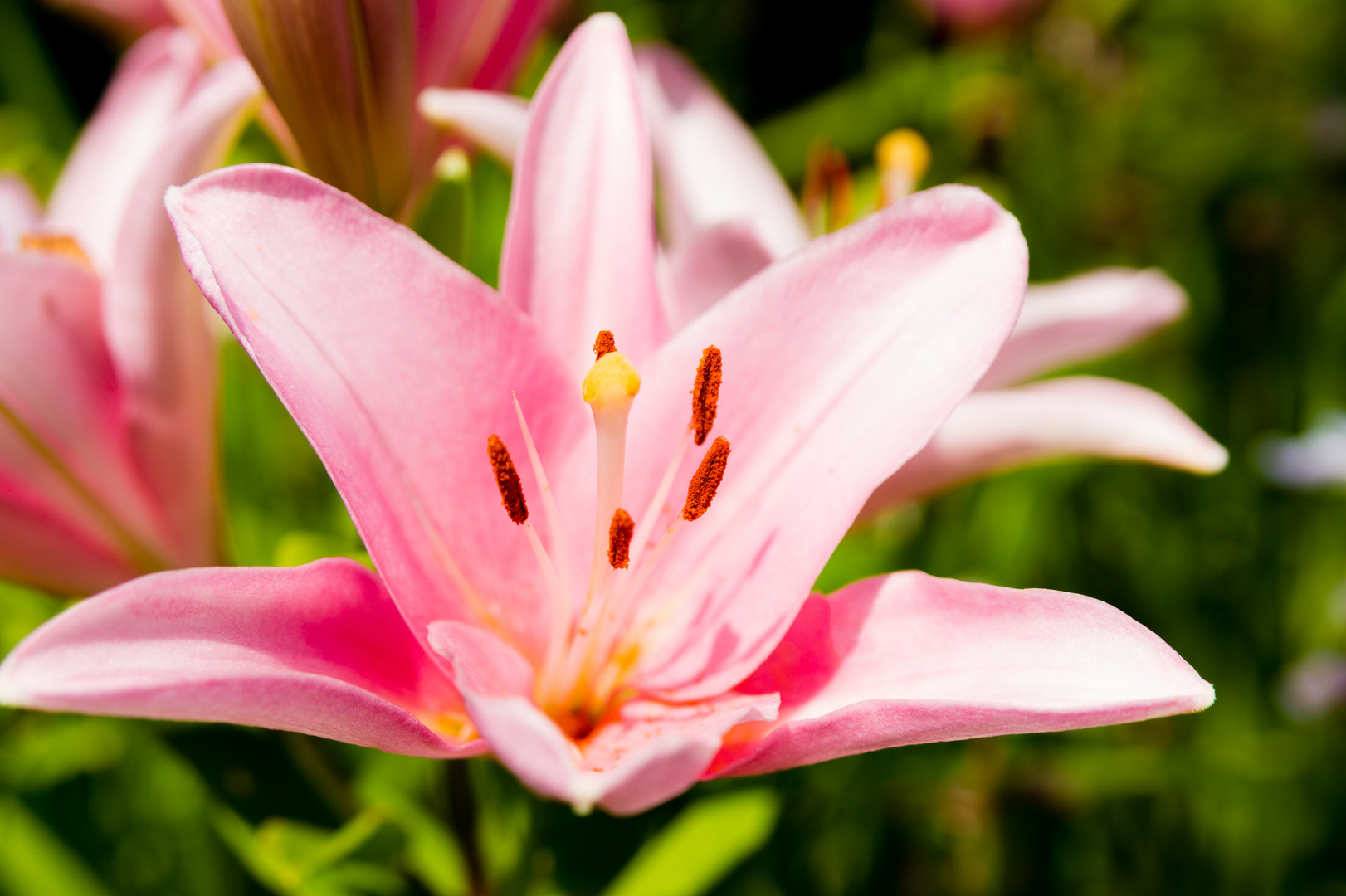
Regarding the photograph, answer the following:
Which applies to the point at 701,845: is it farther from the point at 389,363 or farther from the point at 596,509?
the point at 389,363

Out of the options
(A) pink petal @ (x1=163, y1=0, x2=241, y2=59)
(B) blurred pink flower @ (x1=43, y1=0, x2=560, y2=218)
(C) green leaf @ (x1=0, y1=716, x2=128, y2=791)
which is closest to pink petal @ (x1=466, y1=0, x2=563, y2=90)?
(B) blurred pink flower @ (x1=43, y1=0, x2=560, y2=218)

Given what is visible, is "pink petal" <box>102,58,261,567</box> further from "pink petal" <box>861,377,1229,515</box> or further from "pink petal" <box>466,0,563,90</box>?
"pink petal" <box>861,377,1229,515</box>

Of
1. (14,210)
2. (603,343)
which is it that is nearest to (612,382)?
(603,343)

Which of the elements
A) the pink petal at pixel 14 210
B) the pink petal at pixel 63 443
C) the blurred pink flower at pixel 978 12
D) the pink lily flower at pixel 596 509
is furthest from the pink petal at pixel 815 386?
the blurred pink flower at pixel 978 12

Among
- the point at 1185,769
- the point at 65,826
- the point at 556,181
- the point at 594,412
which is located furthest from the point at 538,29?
the point at 1185,769

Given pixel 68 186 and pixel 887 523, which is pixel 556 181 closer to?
pixel 68 186

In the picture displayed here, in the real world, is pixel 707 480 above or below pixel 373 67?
below

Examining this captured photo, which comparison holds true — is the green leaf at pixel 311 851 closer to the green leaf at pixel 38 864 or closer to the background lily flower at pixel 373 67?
the green leaf at pixel 38 864

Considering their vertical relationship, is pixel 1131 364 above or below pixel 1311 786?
above
